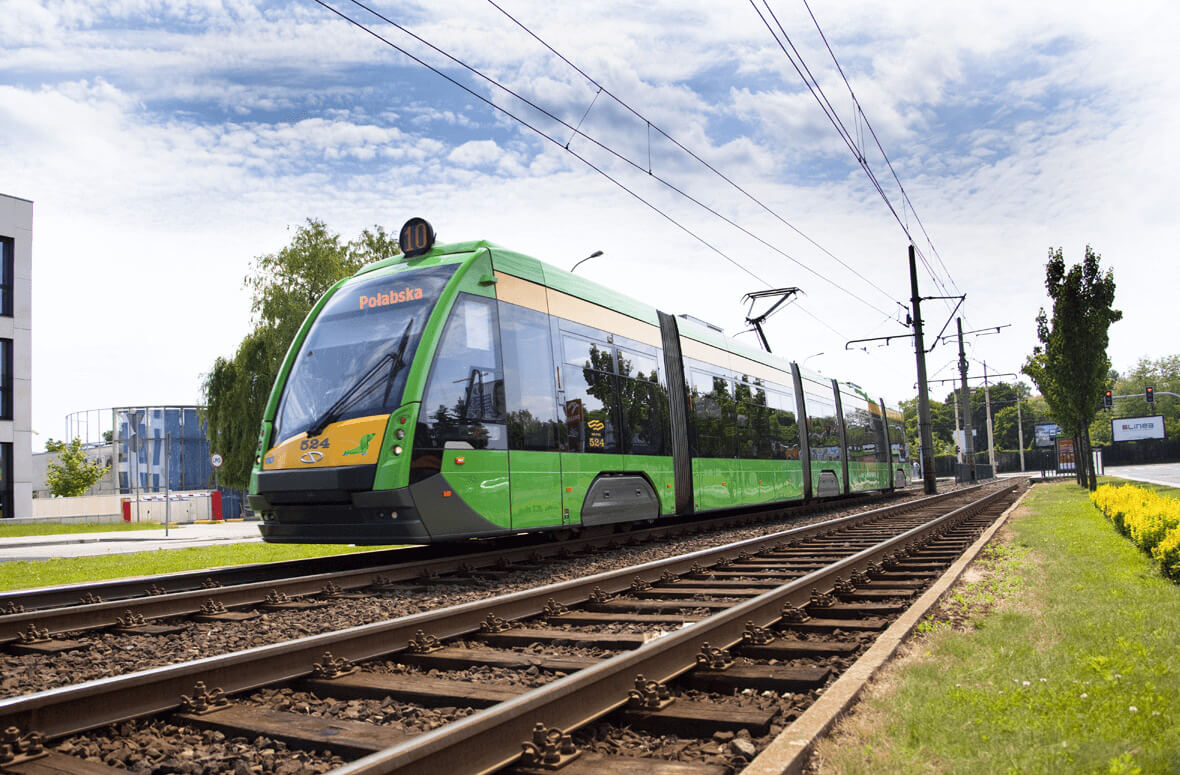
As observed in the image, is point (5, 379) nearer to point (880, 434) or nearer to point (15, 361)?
point (15, 361)

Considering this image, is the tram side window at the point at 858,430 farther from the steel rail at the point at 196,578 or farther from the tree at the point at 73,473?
the tree at the point at 73,473

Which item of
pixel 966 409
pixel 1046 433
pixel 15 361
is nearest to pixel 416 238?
pixel 15 361

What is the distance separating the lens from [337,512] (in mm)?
8750

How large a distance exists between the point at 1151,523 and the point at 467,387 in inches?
285

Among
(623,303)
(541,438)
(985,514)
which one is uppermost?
(623,303)

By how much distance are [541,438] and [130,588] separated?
4.32 meters

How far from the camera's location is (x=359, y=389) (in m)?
8.97

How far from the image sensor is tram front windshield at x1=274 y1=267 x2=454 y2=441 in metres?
8.81

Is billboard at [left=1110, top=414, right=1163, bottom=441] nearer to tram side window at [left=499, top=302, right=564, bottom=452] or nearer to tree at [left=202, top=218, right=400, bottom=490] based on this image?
tree at [left=202, top=218, right=400, bottom=490]

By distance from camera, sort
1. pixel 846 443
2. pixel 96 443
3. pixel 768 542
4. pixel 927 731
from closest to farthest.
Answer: pixel 927 731 < pixel 768 542 < pixel 846 443 < pixel 96 443

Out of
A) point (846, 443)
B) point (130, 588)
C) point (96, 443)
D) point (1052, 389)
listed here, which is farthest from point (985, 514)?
point (96, 443)

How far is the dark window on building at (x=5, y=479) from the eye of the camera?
33.8 meters

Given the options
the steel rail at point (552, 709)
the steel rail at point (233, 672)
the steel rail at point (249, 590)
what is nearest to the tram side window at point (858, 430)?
the steel rail at point (249, 590)

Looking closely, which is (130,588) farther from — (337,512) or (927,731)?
(927,731)
